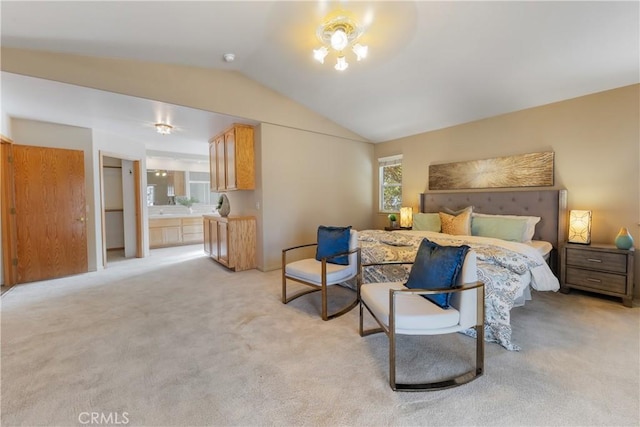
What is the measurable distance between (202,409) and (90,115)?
14.8ft

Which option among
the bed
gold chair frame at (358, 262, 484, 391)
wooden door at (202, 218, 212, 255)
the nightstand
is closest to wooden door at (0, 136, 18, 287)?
wooden door at (202, 218, 212, 255)

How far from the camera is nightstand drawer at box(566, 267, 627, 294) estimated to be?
3.00 metres

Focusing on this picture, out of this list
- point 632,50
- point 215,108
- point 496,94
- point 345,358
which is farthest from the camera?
point 215,108

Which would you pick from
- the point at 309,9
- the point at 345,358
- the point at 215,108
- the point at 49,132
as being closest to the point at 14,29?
the point at 215,108

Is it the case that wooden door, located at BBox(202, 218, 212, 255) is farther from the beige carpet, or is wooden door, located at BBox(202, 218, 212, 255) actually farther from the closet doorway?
the beige carpet

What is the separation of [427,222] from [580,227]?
71.2 inches

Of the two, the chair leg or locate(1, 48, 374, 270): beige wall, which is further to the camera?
locate(1, 48, 374, 270): beige wall

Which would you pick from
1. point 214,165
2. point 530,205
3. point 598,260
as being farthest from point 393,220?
point 214,165

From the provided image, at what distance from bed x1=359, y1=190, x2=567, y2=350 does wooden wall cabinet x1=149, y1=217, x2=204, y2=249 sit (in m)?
5.65

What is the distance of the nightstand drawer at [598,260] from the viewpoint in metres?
2.98

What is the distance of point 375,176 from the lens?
20.5 feet

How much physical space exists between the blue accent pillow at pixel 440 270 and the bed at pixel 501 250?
1.82 ft

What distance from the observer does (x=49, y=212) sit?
4.26 m

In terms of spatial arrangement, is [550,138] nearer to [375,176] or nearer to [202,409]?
[375,176]
